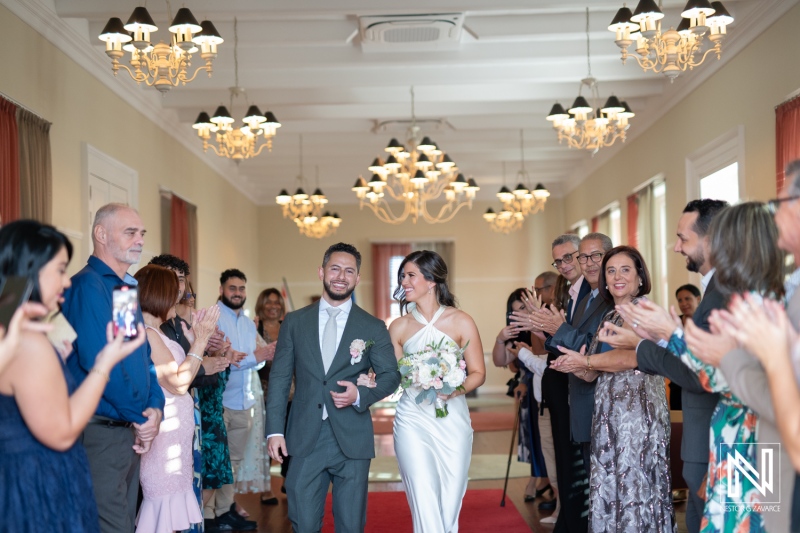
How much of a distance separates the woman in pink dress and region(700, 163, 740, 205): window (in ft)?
22.0

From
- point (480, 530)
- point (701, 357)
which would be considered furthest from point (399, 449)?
point (701, 357)

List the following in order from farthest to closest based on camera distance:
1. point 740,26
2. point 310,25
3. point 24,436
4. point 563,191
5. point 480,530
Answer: point 563,191
point 310,25
point 740,26
point 480,530
point 24,436

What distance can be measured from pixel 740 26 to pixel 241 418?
6268 mm

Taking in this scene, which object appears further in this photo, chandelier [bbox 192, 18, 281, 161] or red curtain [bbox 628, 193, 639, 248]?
red curtain [bbox 628, 193, 639, 248]

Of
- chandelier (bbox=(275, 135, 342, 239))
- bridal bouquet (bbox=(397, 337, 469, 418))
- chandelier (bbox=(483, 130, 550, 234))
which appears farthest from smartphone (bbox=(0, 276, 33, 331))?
chandelier (bbox=(483, 130, 550, 234))

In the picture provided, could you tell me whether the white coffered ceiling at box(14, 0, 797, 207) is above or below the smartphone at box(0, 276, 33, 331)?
above

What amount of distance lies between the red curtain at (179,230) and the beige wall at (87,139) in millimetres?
292

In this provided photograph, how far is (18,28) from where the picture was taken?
7.53 meters

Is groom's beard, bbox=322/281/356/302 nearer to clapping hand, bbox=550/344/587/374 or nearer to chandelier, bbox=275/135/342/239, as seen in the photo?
clapping hand, bbox=550/344/587/374

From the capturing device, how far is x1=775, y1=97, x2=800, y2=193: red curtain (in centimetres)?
757

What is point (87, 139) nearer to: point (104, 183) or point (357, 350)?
point (104, 183)

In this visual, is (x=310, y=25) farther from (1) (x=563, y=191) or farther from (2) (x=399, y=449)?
(1) (x=563, y=191)

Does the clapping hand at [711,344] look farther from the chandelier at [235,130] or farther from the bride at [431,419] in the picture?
the chandelier at [235,130]

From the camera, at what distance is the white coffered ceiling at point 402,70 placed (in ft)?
27.2
